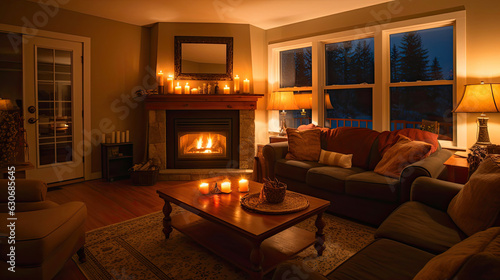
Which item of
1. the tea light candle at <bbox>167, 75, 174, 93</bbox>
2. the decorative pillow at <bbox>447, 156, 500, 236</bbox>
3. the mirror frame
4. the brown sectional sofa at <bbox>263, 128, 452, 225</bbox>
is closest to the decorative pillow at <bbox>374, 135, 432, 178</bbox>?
the brown sectional sofa at <bbox>263, 128, 452, 225</bbox>

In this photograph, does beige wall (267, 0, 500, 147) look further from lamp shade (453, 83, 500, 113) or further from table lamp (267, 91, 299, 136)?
table lamp (267, 91, 299, 136)

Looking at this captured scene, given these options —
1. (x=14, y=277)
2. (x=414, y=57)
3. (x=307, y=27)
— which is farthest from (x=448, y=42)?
(x=14, y=277)

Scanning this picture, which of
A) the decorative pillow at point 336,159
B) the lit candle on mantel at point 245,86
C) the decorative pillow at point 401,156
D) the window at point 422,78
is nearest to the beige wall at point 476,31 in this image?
the window at point 422,78

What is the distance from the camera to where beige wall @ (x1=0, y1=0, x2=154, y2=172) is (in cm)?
443

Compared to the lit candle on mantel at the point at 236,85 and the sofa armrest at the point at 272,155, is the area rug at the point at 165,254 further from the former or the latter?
the lit candle on mantel at the point at 236,85

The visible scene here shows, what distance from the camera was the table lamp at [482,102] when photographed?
280 centimetres

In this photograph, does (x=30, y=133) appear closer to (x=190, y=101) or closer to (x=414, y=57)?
(x=190, y=101)

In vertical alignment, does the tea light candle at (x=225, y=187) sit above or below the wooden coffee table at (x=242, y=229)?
above

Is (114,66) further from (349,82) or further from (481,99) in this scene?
(481,99)

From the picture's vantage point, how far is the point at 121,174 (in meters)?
4.81

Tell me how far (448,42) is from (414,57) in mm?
394

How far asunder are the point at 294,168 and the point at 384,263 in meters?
2.17

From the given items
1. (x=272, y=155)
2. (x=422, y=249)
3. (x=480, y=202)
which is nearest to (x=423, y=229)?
(x=422, y=249)

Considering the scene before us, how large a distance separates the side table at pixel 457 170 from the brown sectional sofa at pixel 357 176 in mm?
77
